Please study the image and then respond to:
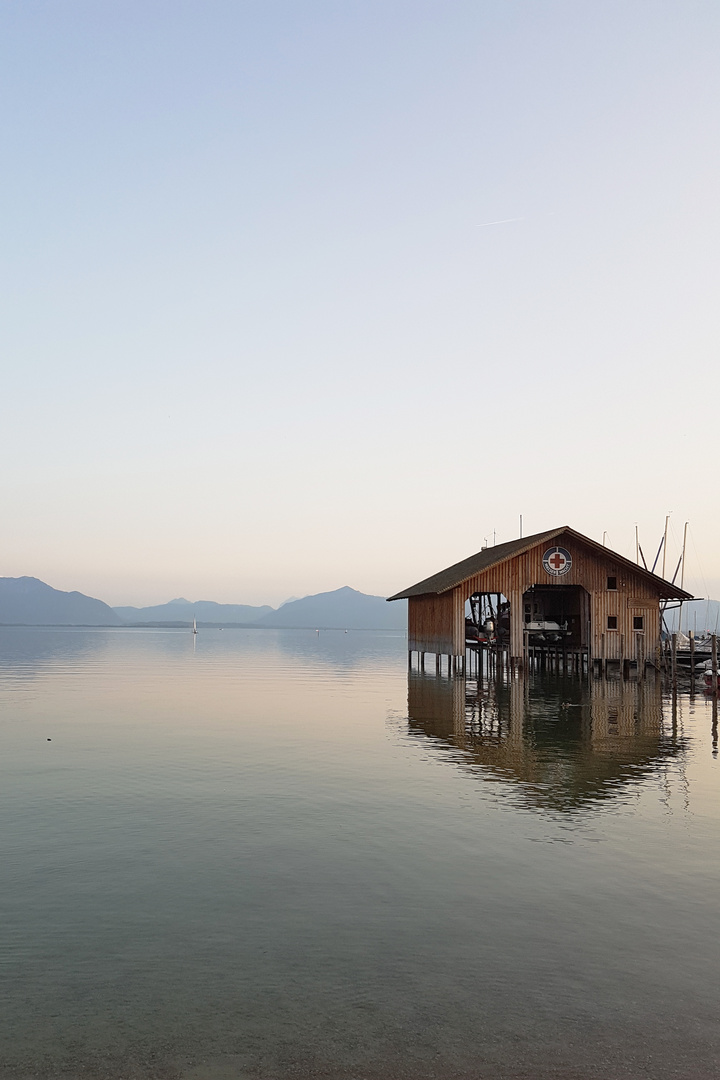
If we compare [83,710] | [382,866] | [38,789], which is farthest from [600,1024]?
[83,710]

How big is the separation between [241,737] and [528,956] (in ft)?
63.0

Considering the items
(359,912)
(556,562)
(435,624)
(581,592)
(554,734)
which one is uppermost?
(556,562)

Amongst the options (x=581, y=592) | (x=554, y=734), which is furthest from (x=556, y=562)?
(x=554, y=734)

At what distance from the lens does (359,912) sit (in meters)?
10.8

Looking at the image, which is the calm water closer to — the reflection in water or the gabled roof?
the reflection in water

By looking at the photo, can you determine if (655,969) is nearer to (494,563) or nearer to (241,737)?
(241,737)

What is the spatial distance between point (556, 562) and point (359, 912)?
150 ft

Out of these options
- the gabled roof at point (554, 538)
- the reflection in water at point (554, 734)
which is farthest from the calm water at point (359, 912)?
the gabled roof at point (554, 538)

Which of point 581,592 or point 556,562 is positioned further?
point 581,592

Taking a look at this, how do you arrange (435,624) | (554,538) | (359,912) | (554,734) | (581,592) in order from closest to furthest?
1. (359,912)
2. (554,734)
3. (554,538)
4. (581,592)
5. (435,624)

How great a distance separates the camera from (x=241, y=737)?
27562mm

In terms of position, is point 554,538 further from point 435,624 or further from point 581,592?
point 435,624

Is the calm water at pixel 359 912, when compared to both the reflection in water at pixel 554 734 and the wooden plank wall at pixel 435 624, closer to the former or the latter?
the reflection in water at pixel 554 734

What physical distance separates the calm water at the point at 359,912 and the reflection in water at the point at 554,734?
0.23 meters
